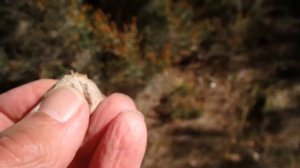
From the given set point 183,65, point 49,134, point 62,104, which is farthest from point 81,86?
point 183,65

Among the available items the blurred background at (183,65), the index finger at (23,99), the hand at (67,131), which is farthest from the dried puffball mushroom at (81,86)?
the blurred background at (183,65)

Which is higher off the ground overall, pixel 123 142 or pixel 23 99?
pixel 23 99

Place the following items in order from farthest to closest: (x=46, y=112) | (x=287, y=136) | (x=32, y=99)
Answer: (x=287, y=136) → (x=32, y=99) → (x=46, y=112)

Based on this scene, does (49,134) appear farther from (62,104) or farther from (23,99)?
(23,99)

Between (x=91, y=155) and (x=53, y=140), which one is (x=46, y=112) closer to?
(x=53, y=140)

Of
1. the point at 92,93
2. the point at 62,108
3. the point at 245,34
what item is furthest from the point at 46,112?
the point at 245,34

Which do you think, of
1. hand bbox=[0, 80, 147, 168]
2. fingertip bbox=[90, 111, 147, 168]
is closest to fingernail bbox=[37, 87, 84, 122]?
hand bbox=[0, 80, 147, 168]
